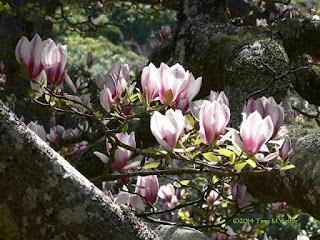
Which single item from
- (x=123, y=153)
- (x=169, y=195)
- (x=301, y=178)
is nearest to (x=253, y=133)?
(x=301, y=178)

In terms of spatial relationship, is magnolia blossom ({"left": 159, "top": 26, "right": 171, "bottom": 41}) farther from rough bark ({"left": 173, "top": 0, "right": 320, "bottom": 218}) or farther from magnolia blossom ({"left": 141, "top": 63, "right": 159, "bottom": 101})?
magnolia blossom ({"left": 141, "top": 63, "right": 159, "bottom": 101})

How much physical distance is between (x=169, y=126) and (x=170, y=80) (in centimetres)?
15

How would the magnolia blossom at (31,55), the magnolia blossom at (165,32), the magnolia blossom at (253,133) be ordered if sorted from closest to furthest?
the magnolia blossom at (253,133) → the magnolia blossom at (31,55) → the magnolia blossom at (165,32)

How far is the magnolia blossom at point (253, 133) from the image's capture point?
37.4 inches

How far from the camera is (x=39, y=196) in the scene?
0.80 metres

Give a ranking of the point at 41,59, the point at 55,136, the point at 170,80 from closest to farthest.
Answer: the point at 170,80, the point at 41,59, the point at 55,136

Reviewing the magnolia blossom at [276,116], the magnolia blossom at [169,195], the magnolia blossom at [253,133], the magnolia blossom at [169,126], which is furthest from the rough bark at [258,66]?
the magnolia blossom at [169,195]

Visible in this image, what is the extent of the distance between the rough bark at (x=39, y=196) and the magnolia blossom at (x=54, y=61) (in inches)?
15.1

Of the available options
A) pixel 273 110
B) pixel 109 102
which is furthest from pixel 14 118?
pixel 273 110

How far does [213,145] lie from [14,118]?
38 cm

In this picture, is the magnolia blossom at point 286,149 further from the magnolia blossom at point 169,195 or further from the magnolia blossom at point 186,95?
the magnolia blossom at point 169,195

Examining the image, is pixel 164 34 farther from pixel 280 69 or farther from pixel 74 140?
pixel 280 69

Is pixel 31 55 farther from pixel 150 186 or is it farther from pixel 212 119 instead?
pixel 150 186

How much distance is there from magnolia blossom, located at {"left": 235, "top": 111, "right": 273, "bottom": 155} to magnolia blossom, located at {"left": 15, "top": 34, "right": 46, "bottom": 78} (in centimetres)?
51
